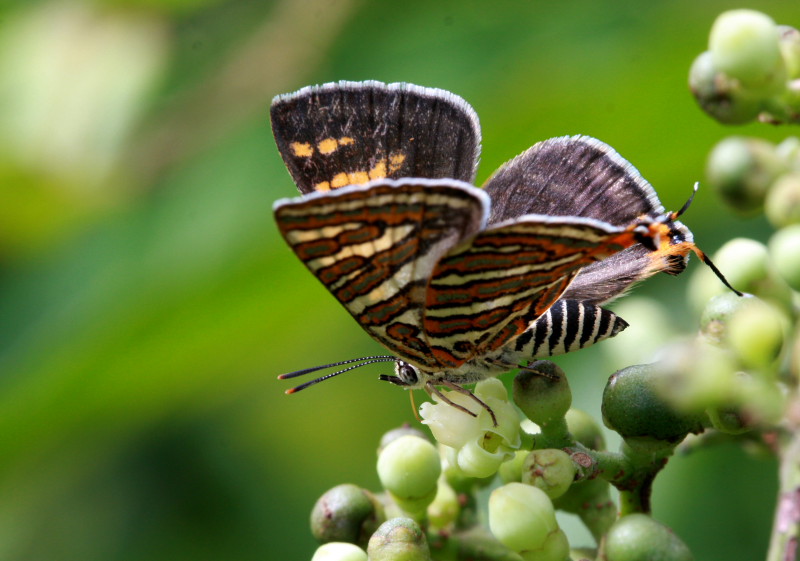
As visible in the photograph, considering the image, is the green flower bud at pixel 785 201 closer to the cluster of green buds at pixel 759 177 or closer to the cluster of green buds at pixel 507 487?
the cluster of green buds at pixel 759 177

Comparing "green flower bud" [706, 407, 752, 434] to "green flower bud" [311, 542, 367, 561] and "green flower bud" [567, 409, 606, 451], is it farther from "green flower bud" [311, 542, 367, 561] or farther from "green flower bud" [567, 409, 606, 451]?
"green flower bud" [311, 542, 367, 561]

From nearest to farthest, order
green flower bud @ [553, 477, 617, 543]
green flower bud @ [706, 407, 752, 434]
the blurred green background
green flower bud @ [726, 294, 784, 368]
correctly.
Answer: green flower bud @ [726, 294, 784, 368], green flower bud @ [706, 407, 752, 434], green flower bud @ [553, 477, 617, 543], the blurred green background

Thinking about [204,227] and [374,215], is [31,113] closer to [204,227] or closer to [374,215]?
[204,227]

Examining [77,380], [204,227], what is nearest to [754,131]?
[204,227]

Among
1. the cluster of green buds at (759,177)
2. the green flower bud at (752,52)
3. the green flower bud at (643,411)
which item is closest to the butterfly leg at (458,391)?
the green flower bud at (643,411)

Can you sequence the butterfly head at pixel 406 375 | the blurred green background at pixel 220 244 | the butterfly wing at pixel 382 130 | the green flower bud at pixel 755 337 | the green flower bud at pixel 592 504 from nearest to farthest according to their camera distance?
1. the green flower bud at pixel 755 337
2. the green flower bud at pixel 592 504
3. the butterfly wing at pixel 382 130
4. the butterfly head at pixel 406 375
5. the blurred green background at pixel 220 244

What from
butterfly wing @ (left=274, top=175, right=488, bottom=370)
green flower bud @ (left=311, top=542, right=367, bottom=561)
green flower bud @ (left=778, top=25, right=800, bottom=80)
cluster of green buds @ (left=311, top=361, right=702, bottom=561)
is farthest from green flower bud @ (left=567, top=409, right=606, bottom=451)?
green flower bud @ (left=778, top=25, right=800, bottom=80)

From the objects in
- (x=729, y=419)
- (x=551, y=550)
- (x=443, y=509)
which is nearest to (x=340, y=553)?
(x=443, y=509)
